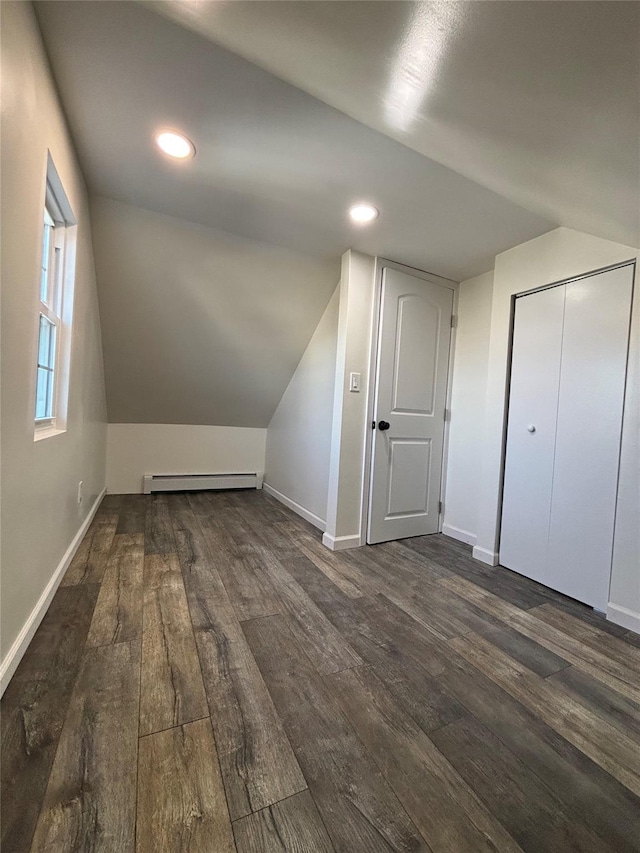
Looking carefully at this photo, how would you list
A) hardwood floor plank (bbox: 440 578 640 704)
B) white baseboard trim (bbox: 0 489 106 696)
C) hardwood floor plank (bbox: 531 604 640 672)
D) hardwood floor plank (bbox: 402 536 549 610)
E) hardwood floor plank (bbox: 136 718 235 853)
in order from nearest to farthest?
hardwood floor plank (bbox: 136 718 235 853)
white baseboard trim (bbox: 0 489 106 696)
hardwood floor plank (bbox: 440 578 640 704)
hardwood floor plank (bbox: 531 604 640 672)
hardwood floor plank (bbox: 402 536 549 610)

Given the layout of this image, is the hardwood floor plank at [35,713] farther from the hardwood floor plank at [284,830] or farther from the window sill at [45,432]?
the window sill at [45,432]

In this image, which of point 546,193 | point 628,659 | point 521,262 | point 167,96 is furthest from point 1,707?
point 521,262

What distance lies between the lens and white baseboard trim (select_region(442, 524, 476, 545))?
2.68m

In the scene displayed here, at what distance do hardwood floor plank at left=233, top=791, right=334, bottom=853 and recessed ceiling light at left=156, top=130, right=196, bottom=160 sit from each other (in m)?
2.30

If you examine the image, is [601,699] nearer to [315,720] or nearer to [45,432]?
[315,720]

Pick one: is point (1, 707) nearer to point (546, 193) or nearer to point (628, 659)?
point (628, 659)

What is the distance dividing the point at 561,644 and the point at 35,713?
1.98m

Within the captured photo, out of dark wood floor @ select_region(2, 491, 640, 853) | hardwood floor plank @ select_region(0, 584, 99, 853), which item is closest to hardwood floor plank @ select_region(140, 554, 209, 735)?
dark wood floor @ select_region(2, 491, 640, 853)

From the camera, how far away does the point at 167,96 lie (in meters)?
1.28

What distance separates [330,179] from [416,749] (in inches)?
88.9

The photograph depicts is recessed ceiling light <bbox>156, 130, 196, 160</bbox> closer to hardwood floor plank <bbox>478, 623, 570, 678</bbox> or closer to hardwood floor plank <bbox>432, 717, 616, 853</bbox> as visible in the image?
hardwood floor plank <bbox>432, 717, 616, 853</bbox>

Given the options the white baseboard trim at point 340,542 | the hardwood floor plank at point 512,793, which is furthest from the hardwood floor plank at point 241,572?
the hardwood floor plank at point 512,793

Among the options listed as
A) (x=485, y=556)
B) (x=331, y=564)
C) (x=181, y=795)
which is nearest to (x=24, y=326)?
(x=181, y=795)

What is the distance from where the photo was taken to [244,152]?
1.54m
